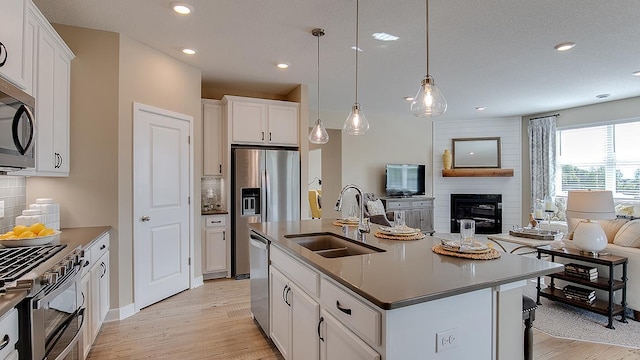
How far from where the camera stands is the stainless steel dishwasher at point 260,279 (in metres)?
2.58

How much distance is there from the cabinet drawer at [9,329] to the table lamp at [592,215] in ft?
13.5

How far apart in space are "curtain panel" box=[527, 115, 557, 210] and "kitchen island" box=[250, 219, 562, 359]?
6.00 m

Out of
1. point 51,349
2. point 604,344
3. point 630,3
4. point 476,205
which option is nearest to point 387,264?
point 51,349

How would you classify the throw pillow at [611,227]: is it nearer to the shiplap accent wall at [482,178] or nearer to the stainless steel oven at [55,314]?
the shiplap accent wall at [482,178]

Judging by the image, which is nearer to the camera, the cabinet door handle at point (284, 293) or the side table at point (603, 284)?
the cabinet door handle at point (284, 293)

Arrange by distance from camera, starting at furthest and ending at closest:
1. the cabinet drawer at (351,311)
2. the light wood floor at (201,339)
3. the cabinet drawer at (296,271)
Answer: the light wood floor at (201,339), the cabinet drawer at (296,271), the cabinet drawer at (351,311)

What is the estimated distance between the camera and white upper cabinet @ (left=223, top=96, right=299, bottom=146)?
14.4 feet

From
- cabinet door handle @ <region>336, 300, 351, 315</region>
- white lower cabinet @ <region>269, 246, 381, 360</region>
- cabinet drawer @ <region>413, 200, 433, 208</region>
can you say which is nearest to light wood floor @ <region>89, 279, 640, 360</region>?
white lower cabinet @ <region>269, 246, 381, 360</region>

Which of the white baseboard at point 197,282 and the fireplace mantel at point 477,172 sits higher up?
the fireplace mantel at point 477,172

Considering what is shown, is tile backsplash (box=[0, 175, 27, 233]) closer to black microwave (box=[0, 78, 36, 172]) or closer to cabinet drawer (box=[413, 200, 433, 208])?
black microwave (box=[0, 78, 36, 172])

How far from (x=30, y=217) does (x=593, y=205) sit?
4694 mm

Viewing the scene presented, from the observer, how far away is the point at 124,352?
2479 millimetres

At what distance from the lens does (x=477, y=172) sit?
7273mm

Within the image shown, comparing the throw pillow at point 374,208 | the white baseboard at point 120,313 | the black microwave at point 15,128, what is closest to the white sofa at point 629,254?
the throw pillow at point 374,208
